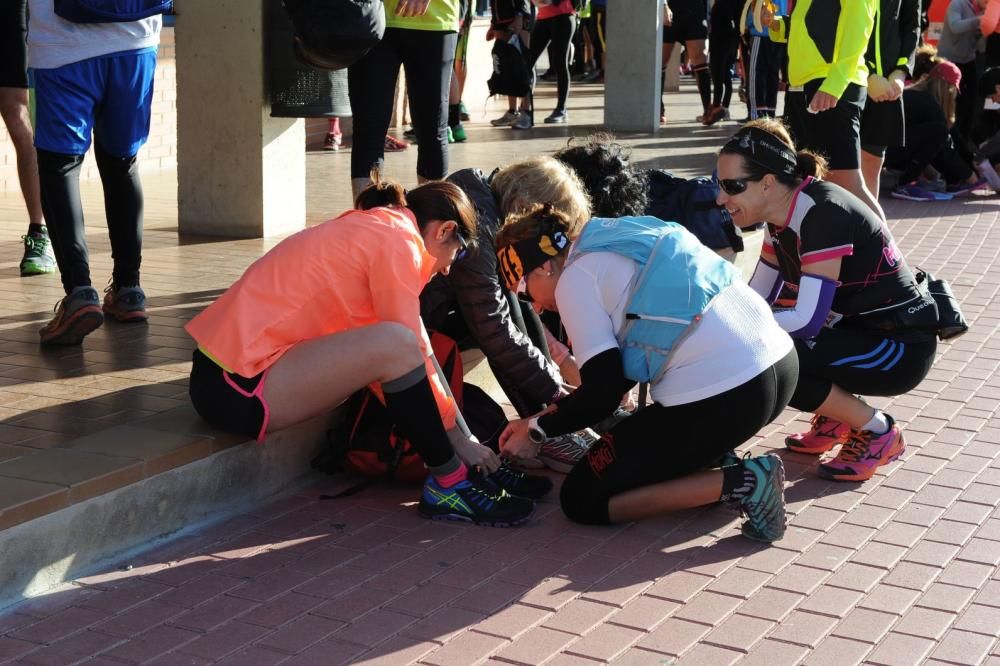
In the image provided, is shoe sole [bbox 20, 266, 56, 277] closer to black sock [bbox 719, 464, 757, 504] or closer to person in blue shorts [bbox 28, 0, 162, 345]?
person in blue shorts [bbox 28, 0, 162, 345]

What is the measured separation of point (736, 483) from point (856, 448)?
747 mm

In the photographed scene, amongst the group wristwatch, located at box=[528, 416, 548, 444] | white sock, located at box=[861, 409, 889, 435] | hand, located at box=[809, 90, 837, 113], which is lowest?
white sock, located at box=[861, 409, 889, 435]

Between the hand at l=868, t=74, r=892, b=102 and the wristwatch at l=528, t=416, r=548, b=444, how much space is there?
4134 mm

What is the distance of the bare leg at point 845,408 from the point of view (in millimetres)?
4695

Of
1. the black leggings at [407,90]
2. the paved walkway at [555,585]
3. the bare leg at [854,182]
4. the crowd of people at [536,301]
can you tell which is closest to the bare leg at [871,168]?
the bare leg at [854,182]

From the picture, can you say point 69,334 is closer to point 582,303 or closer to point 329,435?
point 329,435

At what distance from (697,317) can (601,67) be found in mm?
16509

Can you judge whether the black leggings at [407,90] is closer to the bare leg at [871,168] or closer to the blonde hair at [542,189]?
the blonde hair at [542,189]

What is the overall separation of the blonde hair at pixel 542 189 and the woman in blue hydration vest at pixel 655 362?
0.12 m

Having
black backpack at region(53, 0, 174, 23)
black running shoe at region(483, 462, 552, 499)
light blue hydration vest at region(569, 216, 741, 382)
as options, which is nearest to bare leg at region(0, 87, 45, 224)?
black backpack at region(53, 0, 174, 23)

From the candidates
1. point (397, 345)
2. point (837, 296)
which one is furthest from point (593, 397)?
point (837, 296)

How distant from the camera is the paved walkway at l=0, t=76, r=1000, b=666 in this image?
11.0 feet

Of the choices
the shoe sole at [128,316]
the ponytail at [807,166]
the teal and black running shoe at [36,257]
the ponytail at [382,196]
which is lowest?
the shoe sole at [128,316]

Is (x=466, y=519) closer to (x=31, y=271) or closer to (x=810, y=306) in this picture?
(x=810, y=306)
